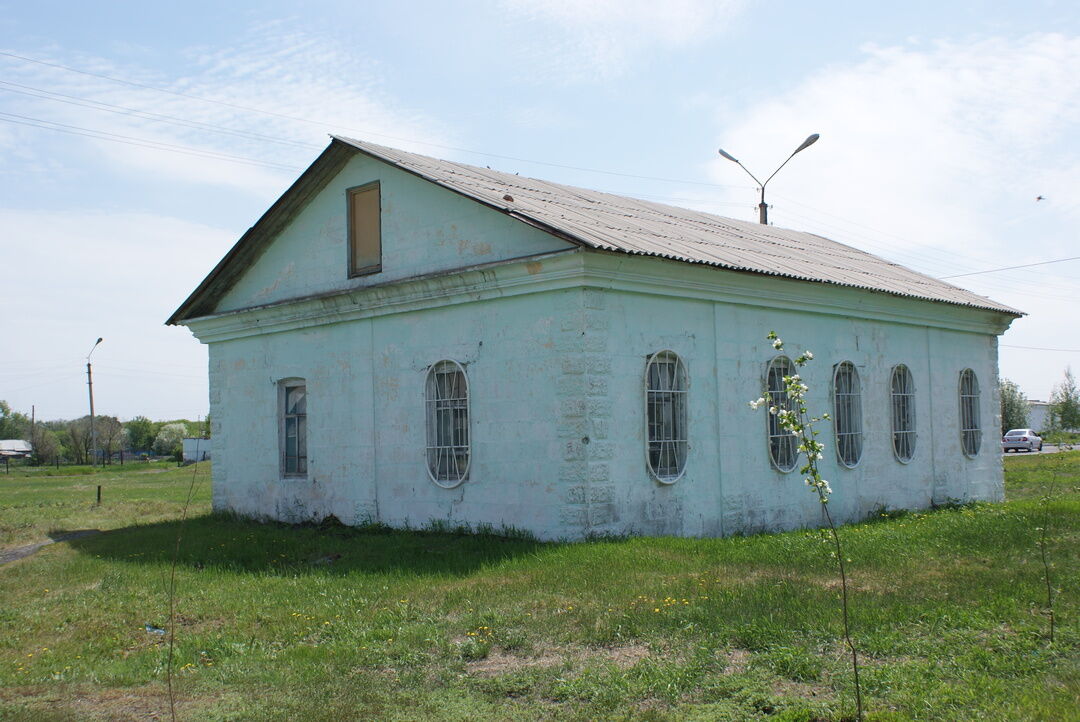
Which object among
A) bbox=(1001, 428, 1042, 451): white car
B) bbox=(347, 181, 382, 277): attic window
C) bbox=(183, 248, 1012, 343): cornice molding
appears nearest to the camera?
bbox=(183, 248, 1012, 343): cornice molding

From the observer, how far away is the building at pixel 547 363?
11648 millimetres

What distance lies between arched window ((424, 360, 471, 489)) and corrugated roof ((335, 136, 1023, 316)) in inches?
Answer: 94.0

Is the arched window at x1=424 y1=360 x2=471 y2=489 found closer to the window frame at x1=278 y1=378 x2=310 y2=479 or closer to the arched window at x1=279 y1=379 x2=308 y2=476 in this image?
the window frame at x1=278 y1=378 x2=310 y2=479

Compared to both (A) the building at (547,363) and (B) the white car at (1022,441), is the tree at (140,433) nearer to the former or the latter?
(B) the white car at (1022,441)

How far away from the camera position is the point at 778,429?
13.8 meters

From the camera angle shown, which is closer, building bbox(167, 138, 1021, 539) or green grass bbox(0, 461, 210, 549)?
building bbox(167, 138, 1021, 539)

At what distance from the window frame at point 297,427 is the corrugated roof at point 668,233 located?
402 cm

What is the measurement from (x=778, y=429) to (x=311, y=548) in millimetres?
6450

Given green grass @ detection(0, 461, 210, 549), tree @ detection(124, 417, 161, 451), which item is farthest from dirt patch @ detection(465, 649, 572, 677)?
tree @ detection(124, 417, 161, 451)

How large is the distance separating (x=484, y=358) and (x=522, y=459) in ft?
4.66

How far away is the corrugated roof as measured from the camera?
40.0ft

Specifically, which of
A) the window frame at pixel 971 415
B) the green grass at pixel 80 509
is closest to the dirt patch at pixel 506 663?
the green grass at pixel 80 509

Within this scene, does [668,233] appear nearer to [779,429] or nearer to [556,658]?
[779,429]

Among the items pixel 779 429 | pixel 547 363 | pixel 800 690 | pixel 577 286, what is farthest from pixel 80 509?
pixel 800 690
